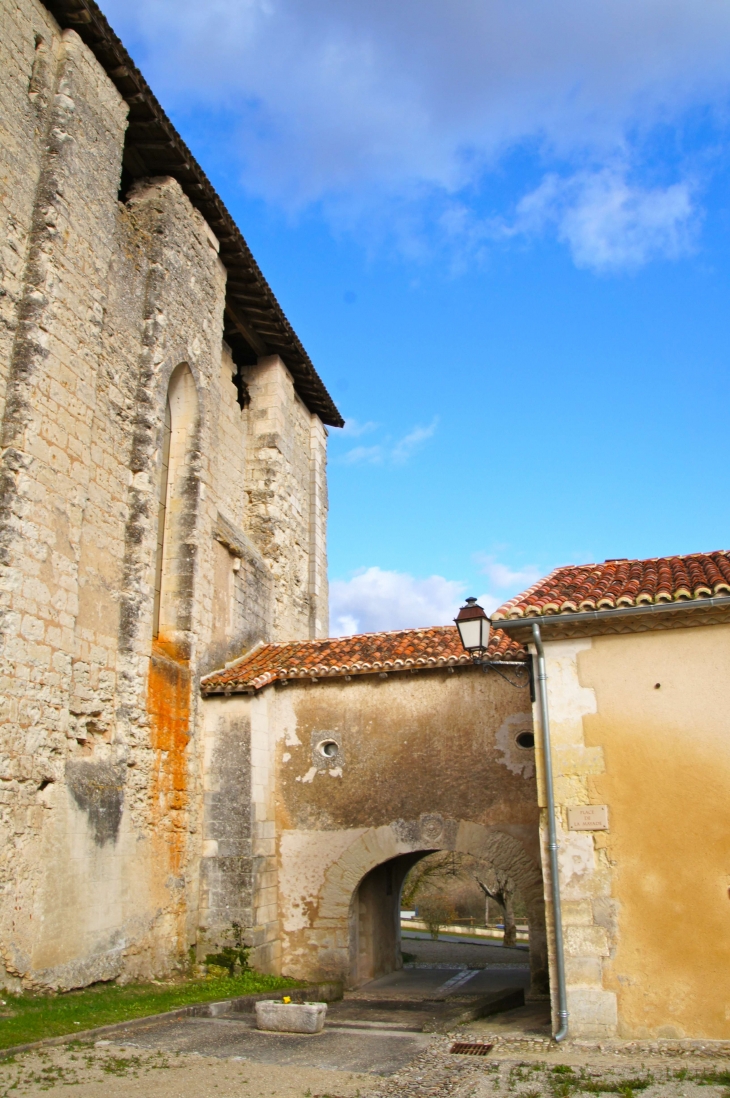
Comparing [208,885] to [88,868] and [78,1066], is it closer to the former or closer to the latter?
[88,868]

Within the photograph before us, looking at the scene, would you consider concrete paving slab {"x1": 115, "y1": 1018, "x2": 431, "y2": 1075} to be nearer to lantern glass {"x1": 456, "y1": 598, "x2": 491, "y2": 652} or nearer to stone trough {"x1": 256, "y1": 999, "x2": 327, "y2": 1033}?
stone trough {"x1": 256, "y1": 999, "x2": 327, "y2": 1033}

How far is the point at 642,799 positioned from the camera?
23.6 ft

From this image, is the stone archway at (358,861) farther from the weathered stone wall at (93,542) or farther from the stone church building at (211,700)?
the weathered stone wall at (93,542)

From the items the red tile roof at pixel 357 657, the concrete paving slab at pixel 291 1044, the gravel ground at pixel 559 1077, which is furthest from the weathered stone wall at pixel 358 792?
the gravel ground at pixel 559 1077

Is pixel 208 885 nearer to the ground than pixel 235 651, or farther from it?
nearer to the ground

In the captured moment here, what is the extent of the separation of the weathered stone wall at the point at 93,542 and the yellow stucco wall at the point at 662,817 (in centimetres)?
480

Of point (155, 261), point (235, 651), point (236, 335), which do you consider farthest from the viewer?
point (236, 335)

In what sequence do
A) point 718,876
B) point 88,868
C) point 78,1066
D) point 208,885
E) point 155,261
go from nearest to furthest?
point 78,1066, point 718,876, point 88,868, point 208,885, point 155,261

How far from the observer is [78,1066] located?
6.02 m

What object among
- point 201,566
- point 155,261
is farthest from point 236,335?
point 201,566

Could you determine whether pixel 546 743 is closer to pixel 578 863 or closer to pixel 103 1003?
pixel 578 863

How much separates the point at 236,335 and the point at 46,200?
21.2 feet

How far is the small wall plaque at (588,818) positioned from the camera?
7215 mm

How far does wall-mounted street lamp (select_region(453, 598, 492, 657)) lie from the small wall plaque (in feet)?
5.39
